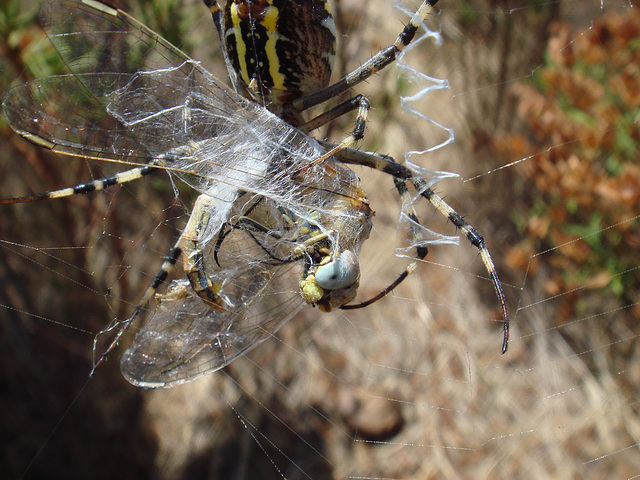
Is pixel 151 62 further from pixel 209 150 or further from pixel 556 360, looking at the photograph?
pixel 556 360

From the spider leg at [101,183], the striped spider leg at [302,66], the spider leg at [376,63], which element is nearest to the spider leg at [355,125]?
the striped spider leg at [302,66]

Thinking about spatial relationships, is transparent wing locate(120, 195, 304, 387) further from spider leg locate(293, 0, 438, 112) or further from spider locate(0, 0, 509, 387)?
spider leg locate(293, 0, 438, 112)

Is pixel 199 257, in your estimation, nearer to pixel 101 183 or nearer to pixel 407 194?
pixel 101 183

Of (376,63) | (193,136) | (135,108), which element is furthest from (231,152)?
(376,63)

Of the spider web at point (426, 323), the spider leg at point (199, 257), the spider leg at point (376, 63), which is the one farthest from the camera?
the spider web at point (426, 323)

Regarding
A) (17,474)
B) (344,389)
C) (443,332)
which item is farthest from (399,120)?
(17,474)

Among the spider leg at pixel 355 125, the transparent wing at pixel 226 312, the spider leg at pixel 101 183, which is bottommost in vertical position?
the transparent wing at pixel 226 312

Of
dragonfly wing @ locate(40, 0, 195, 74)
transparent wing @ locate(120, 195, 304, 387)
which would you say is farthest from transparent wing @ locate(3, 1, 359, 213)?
transparent wing @ locate(120, 195, 304, 387)

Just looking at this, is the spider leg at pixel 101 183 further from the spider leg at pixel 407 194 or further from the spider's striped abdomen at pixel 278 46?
the spider leg at pixel 407 194
